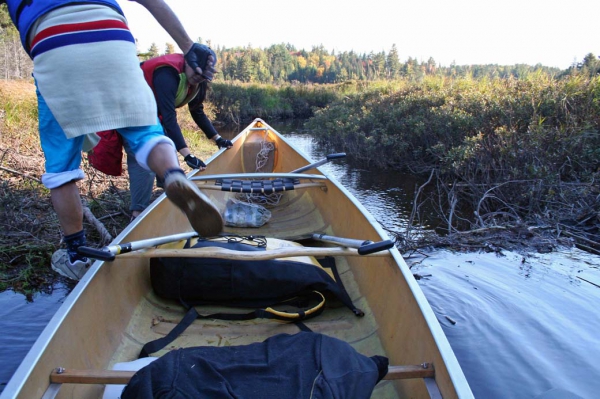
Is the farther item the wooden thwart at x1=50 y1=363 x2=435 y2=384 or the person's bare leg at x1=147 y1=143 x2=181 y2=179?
the person's bare leg at x1=147 y1=143 x2=181 y2=179

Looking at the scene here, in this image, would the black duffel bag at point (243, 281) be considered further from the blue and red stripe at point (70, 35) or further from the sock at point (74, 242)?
the blue and red stripe at point (70, 35)

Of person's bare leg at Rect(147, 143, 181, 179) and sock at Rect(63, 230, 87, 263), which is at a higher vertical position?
person's bare leg at Rect(147, 143, 181, 179)

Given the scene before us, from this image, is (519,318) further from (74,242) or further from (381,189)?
(381,189)

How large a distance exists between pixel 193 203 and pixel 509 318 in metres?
2.65

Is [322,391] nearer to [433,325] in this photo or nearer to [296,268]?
[433,325]

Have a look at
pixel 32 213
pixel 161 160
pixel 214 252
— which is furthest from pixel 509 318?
pixel 32 213

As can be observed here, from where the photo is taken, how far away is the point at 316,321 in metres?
2.21

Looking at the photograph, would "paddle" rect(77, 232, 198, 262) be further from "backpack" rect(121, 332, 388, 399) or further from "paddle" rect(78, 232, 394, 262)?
"backpack" rect(121, 332, 388, 399)

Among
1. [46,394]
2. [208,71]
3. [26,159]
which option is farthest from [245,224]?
[26,159]

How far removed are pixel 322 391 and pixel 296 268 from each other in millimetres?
1028

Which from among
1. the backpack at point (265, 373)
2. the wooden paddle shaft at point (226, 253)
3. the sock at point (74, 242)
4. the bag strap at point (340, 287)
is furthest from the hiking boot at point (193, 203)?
the bag strap at point (340, 287)

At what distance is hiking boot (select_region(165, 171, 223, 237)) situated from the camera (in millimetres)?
1521

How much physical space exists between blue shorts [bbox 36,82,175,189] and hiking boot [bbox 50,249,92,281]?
590mm

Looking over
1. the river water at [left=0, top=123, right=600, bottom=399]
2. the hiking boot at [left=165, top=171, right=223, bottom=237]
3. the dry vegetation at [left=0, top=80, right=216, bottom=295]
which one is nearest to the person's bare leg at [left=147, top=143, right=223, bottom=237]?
the hiking boot at [left=165, top=171, right=223, bottom=237]
